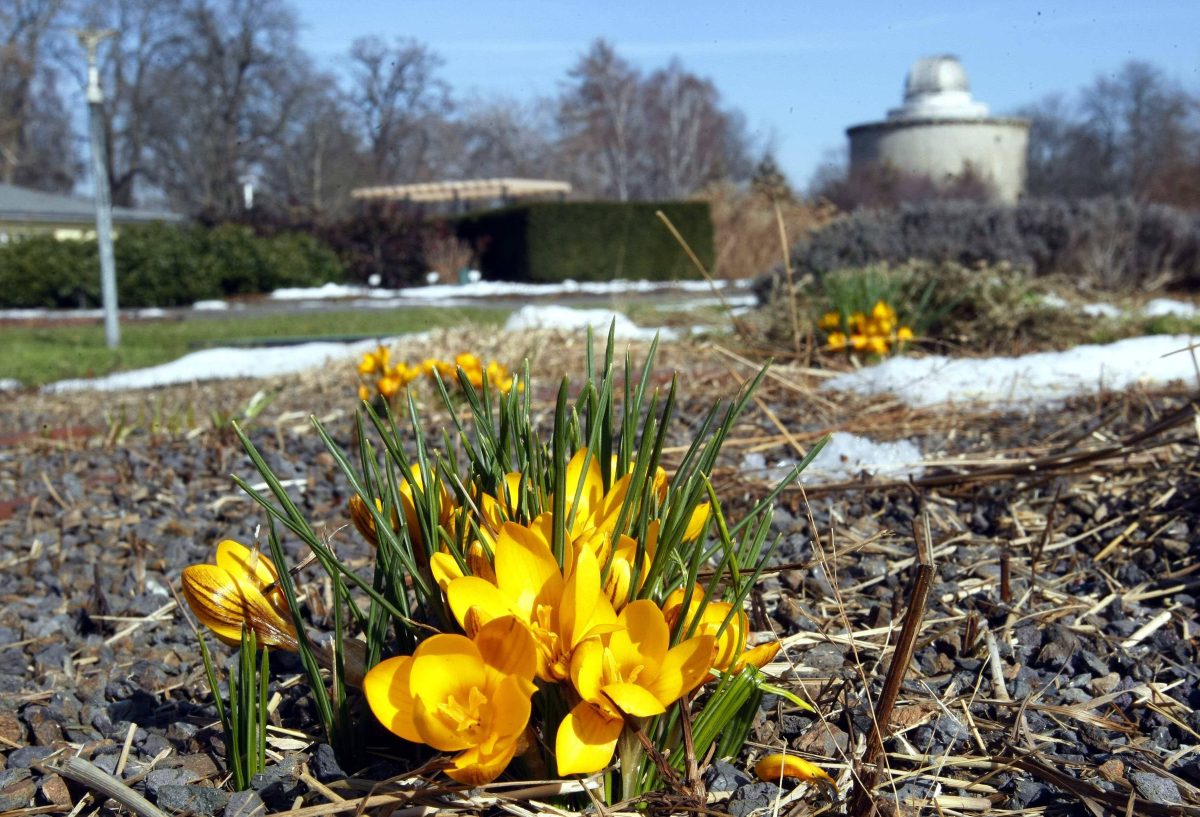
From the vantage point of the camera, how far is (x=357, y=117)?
2522 cm

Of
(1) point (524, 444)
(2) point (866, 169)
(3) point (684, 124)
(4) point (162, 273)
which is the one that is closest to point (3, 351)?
(4) point (162, 273)

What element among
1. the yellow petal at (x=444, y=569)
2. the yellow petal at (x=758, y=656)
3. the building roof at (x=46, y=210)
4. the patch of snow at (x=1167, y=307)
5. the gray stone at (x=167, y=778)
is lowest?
the gray stone at (x=167, y=778)

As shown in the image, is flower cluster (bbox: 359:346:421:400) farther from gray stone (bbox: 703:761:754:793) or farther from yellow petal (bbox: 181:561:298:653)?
gray stone (bbox: 703:761:754:793)

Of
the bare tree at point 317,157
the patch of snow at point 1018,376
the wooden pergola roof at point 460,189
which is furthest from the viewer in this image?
the wooden pergola roof at point 460,189

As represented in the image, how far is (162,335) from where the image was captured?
10.5 m

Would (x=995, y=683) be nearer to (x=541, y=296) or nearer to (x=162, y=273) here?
(x=541, y=296)

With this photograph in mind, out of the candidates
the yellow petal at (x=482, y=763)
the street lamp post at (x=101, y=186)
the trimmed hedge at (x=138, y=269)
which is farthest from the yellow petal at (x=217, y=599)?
the trimmed hedge at (x=138, y=269)

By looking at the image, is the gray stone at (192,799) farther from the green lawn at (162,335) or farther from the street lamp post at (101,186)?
the street lamp post at (101,186)

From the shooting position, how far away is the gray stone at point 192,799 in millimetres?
1009

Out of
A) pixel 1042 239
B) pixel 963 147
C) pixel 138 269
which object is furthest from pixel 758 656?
pixel 963 147

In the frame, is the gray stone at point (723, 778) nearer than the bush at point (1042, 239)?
Yes

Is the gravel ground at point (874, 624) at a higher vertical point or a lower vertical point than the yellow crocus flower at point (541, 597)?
lower

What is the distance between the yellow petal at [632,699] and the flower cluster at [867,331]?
10.3 feet

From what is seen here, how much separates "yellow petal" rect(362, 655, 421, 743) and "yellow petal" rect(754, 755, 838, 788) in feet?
Result: 1.21
